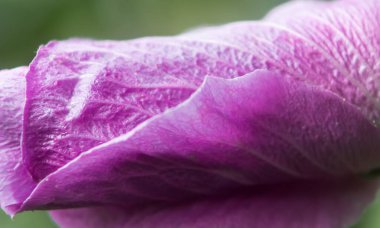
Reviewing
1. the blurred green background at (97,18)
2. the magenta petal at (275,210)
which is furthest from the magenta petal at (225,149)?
the blurred green background at (97,18)

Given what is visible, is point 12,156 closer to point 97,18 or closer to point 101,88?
point 101,88

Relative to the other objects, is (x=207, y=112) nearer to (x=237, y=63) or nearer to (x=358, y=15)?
(x=237, y=63)

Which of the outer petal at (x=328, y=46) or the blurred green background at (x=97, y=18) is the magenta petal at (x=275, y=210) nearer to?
the outer petal at (x=328, y=46)

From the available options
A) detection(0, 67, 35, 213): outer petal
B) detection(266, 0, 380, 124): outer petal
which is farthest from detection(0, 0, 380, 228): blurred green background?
detection(0, 67, 35, 213): outer petal

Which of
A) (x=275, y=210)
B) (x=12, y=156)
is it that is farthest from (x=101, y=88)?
(x=275, y=210)

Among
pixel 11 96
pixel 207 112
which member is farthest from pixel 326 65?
pixel 11 96

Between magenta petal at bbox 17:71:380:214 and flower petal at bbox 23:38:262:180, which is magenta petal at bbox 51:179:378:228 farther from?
flower petal at bbox 23:38:262:180
